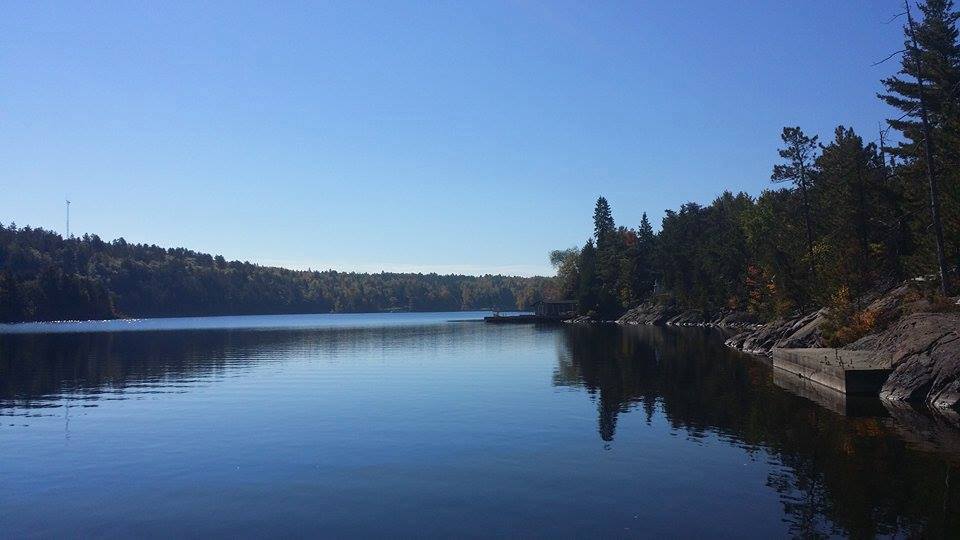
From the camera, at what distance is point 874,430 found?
25.9 meters

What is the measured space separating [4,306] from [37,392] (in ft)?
605

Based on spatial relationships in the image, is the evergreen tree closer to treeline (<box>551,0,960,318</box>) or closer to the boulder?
treeline (<box>551,0,960,318</box>)

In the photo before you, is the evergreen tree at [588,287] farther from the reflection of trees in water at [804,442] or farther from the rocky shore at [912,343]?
the reflection of trees in water at [804,442]

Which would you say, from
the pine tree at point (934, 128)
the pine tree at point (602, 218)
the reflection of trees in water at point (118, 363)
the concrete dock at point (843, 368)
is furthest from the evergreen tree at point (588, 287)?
the concrete dock at point (843, 368)

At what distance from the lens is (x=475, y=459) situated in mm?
22516

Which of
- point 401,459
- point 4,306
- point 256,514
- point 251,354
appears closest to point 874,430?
point 401,459

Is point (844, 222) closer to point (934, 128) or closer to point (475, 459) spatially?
point (934, 128)

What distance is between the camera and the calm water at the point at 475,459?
16.3 meters

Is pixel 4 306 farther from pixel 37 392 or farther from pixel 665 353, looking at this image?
pixel 665 353

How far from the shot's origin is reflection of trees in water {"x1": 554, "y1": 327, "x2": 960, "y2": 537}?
53.0 feet

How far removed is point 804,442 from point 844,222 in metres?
39.2

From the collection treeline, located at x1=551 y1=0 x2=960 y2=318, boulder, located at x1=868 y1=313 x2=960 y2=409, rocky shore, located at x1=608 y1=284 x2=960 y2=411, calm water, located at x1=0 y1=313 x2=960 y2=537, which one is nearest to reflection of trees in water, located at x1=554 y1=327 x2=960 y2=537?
calm water, located at x1=0 y1=313 x2=960 y2=537

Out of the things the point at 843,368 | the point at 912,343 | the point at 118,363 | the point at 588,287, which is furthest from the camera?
the point at 588,287

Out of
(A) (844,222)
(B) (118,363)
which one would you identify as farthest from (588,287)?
(B) (118,363)
